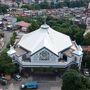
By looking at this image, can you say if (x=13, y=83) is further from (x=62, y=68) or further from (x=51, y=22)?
(x=51, y=22)

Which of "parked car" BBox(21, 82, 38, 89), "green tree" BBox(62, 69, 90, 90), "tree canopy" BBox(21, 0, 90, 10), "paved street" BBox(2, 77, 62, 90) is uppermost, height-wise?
"tree canopy" BBox(21, 0, 90, 10)

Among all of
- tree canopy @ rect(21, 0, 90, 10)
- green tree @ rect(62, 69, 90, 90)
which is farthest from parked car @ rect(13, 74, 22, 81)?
tree canopy @ rect(21, 0, 90, 10)

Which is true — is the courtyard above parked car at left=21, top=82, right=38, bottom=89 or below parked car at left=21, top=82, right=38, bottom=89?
below

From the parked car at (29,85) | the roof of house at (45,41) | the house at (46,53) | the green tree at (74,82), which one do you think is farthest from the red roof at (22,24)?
the green tree at (74,82)

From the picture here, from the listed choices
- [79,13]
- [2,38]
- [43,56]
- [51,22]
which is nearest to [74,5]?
[79,13]

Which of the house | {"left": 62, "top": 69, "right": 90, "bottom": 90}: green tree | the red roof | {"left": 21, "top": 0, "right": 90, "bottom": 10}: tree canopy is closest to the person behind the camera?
{"left": 62, "top": 69, "right": 90, "bottom": 90}: green tree

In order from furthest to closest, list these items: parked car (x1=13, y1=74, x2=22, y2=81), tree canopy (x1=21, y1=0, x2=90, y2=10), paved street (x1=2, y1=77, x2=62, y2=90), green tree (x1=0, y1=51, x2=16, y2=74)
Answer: tree canopy (x1=21, y1=0, x2=90, y2=10) → parked car (x1=13, y1=74, x2=22, y2=81) → green tree (x1=0, y1=51, x2=16, y2=74) → paved street (x1=2, y1=77, x2=62, y2=90)

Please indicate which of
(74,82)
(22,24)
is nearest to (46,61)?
(74,82)

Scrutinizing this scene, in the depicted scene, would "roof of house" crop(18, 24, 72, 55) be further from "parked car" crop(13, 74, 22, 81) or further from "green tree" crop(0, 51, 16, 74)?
"parked car" crop(13, 74, 22, 81)

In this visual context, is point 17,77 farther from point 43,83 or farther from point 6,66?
point 43,83
